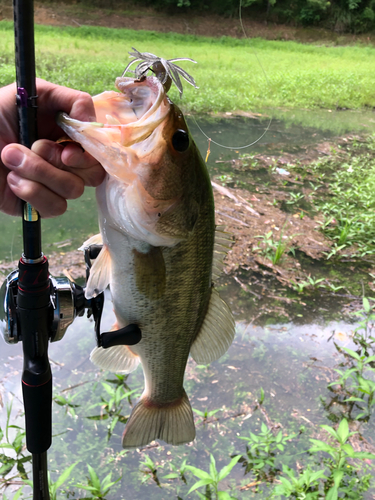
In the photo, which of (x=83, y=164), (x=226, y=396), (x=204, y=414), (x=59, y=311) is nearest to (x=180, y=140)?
(x=83, y=164)

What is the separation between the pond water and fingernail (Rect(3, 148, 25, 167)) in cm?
168

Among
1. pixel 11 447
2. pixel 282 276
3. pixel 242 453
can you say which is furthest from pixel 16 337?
pixel 282 276

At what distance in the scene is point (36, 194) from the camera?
985 millimetres

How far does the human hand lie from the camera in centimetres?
94

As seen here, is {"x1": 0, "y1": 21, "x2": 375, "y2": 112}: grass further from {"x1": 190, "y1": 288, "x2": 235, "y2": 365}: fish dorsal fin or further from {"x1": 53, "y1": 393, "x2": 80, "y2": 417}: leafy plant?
{"x1": 190, "y1": 288, "x2": 235, "y2": 365}: fish dorsal fin

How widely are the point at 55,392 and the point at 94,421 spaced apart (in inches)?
11.7

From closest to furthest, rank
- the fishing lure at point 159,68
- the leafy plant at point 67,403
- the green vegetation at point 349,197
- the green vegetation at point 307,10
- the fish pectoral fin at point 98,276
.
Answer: the fishing lure at point 159,68
the fish pectoral fin at point 98,276
the leafy plant at point 67,403
the green vegetation at point 349,197
the green vegetation at point 307,10

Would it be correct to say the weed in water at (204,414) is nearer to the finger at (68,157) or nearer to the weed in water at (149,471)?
the weed in water at (149,471)

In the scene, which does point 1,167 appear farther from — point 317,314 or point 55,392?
point 317,314

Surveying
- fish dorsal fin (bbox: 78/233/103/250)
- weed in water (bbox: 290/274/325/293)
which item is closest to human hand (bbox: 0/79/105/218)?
fish dorsal fin (bbox: 78/233/103/250)

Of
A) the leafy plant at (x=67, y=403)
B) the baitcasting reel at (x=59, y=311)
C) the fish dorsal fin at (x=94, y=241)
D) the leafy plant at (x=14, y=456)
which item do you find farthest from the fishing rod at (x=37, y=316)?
the leafy plant at (x=67, y=403)

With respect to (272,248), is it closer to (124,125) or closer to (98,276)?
(98,276)

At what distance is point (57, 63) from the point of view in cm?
808

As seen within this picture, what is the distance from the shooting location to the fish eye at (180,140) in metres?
0.97
